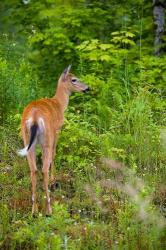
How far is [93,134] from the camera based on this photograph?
9.21 m

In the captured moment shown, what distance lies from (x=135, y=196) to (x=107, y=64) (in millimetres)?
5765

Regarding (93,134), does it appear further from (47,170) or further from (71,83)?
(47,170)

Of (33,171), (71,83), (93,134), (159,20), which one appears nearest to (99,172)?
(93,134)

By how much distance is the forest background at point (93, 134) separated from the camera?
20.8 feet

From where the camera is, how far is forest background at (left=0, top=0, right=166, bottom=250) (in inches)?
250

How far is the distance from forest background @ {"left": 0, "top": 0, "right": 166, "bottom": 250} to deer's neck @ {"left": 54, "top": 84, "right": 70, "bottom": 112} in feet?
0.88

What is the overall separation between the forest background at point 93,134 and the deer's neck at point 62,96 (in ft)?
0.88

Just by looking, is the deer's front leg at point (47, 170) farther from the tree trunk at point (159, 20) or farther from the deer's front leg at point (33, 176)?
the tree trunk at point (159, 20)

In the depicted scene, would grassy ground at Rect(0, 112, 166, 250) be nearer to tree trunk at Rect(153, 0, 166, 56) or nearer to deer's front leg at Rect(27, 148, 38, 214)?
deer's front leg at Rect(27, 148, 38, 214)

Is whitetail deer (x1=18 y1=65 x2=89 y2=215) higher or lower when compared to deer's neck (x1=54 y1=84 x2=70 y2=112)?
higher

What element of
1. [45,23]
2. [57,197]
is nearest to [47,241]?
[57,197]

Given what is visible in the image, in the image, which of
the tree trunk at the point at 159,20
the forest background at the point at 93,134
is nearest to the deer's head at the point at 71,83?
the forest background at the point at 93,134

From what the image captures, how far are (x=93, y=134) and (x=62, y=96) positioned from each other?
793 millimetres

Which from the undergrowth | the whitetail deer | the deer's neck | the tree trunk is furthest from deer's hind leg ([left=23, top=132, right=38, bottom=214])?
the tree trunk
